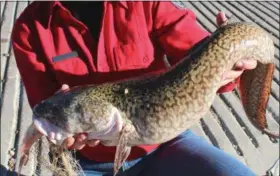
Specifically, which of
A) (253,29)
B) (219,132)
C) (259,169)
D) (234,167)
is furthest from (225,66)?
(219,132)

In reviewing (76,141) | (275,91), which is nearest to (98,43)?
(76,141)

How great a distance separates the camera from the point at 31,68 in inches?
103

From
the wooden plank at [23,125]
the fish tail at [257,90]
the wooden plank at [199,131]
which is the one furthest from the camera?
the wooden plank at [199,131]

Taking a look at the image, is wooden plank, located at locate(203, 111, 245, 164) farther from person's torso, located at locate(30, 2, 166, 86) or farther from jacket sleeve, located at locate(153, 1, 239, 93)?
person's torso, located at locate(30, 2, 166, 86)

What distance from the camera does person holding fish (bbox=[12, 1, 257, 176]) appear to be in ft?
8.27

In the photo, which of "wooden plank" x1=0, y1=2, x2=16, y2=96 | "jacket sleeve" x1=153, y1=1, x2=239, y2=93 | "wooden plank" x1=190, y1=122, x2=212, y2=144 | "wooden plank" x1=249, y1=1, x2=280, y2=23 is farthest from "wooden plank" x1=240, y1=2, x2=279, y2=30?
"jacket sleeve" x1=153, y1=1, x2=239, y2=93

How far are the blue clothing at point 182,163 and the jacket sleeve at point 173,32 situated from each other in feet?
0.88

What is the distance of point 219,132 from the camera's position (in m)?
3.66

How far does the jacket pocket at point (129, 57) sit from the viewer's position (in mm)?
2521

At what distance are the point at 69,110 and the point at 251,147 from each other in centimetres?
175

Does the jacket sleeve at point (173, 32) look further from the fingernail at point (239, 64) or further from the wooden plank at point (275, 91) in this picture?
the wooden plank at point (275, 91)

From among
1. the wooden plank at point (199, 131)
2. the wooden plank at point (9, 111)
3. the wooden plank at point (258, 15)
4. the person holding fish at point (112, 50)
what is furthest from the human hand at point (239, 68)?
the wooden plank at point (258, 15)

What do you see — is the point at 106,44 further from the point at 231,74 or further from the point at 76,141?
the point at 231,74

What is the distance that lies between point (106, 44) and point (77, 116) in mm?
571
